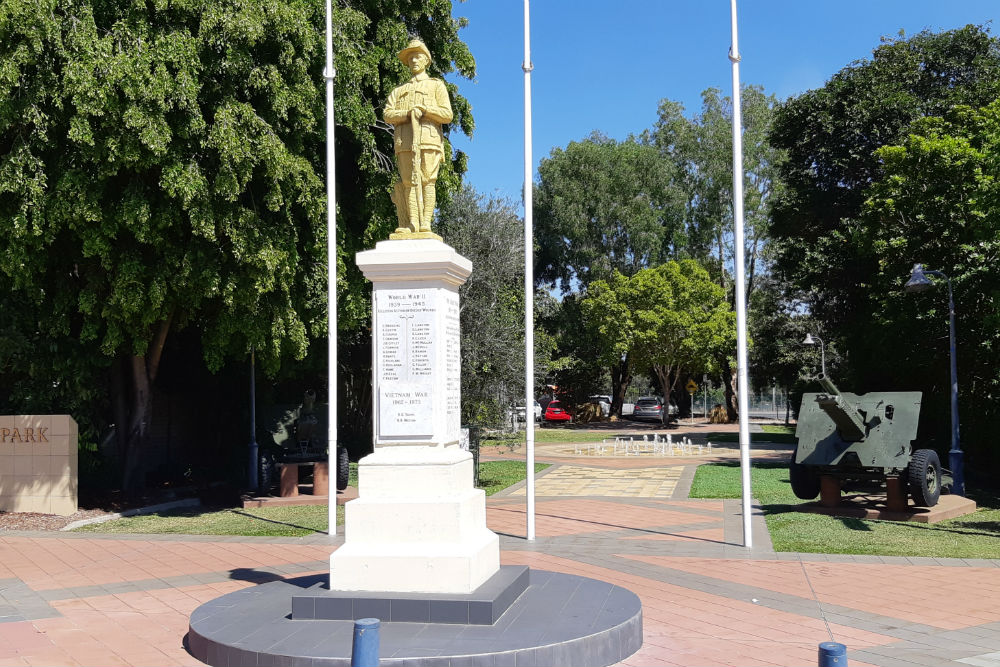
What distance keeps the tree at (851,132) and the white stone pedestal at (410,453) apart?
2310cm

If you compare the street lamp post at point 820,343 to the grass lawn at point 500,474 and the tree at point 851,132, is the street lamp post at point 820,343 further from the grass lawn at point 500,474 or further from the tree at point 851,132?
the grass lawn at point 500,474

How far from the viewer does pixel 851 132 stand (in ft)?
96.4

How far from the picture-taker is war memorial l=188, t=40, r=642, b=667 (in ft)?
22.5

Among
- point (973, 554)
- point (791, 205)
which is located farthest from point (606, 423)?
point (973, 554)

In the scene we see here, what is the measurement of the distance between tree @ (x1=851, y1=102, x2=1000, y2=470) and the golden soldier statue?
1541 cm

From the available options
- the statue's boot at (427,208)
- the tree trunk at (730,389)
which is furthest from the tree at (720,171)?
the statue's boot at (427,208)

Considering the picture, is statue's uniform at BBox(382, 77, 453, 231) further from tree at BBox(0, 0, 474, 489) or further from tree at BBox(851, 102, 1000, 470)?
tree at BBox(851, 102, 1000, 470)

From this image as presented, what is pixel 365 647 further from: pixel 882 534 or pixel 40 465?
pixel 40 465

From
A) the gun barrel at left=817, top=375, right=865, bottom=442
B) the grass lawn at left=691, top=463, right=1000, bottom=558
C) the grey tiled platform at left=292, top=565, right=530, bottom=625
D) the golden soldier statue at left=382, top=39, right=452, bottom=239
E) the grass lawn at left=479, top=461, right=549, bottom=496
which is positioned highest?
the golden soldier statue at left=382, top=39, right=452, bottom=239

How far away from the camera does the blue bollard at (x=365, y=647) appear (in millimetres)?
4754

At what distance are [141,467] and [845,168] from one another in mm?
23876

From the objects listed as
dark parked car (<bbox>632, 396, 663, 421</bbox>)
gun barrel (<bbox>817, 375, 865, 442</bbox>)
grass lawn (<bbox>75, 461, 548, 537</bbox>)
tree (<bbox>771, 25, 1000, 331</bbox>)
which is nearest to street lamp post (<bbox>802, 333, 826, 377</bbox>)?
dark parked car (<bbox>632, 396, 663, 421</bbox>)

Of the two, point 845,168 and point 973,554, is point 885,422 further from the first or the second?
point 845,168

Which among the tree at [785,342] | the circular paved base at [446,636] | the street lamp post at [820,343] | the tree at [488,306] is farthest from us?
the tree at [785,342]
